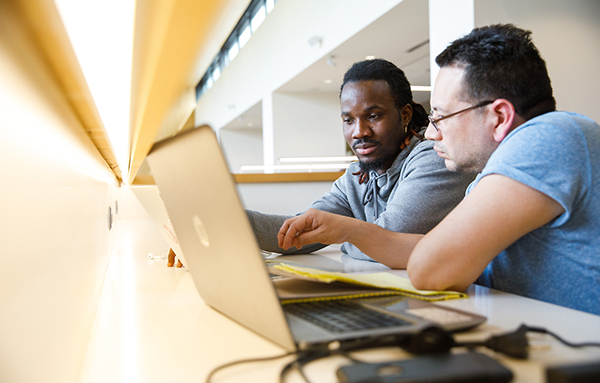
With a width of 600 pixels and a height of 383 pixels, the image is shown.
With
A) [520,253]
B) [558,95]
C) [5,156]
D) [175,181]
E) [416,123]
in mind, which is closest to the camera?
[5,156]

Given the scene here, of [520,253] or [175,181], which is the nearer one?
[175,181]

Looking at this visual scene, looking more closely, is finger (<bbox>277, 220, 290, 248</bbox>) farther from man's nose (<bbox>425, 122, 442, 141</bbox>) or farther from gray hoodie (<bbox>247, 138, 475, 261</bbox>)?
man's nose (<bbox>425, 122, 442, 141</bbox>)

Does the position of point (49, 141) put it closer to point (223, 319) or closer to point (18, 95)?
point (18, 95)

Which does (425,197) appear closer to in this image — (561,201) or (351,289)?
(561,201)

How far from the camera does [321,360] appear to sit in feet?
1.22

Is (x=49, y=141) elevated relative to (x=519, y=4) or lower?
lower

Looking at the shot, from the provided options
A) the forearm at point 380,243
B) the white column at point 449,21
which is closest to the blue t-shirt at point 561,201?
the forearm at point 380,243

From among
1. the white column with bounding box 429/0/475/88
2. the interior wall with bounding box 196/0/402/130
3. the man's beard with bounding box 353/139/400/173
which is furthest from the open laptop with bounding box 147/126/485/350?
the interior wall with bounding box 196/0/402/130

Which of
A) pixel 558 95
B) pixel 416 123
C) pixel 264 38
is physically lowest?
pixel 416 123

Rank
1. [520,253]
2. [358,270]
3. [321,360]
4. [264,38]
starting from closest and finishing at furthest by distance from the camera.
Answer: [321,360]
[520,253]
[358,270]
[264,38]

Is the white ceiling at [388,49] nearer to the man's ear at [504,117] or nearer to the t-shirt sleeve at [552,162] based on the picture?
the man's ear at [504,117]

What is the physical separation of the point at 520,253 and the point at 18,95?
78 cm

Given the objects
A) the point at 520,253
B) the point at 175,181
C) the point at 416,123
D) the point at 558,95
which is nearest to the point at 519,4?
the point at 558,95

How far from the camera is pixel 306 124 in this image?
720cm
